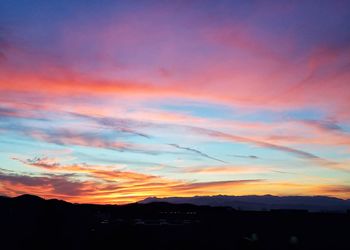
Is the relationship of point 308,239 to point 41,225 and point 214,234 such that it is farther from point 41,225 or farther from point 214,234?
point 41,225

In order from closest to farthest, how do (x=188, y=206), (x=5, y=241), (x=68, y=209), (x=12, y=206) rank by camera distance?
1. (x=5, y=241)
2. (x=68, y=209)
3. (x=12, y=206)
4. (x=188, y=206)

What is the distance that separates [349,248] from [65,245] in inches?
1587

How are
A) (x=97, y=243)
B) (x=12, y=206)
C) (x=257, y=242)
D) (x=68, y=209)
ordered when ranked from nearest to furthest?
(x=97, y=243)
(x=257, y=242)
(x=68, y=209)
(x=12, y=206)

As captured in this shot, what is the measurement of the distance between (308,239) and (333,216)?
20.0 feet

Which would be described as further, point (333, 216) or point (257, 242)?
point (333, 216)

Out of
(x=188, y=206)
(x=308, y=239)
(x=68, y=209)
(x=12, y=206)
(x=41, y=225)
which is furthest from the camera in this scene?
(x=188, y=206)

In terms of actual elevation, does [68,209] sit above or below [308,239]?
above

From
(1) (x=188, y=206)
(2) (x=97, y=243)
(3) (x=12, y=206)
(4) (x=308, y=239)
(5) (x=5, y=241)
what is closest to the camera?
(2) (x=97, y=243)

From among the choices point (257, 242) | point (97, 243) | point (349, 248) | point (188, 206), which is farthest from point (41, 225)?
point (188, 206)

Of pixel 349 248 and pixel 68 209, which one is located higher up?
pixel 68 209

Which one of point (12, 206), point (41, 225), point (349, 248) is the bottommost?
point (349, 248)

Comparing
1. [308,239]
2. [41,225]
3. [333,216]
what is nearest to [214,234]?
[308,239]

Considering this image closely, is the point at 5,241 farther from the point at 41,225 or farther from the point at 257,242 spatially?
the point at 257,242

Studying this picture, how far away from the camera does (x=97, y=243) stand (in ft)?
166
